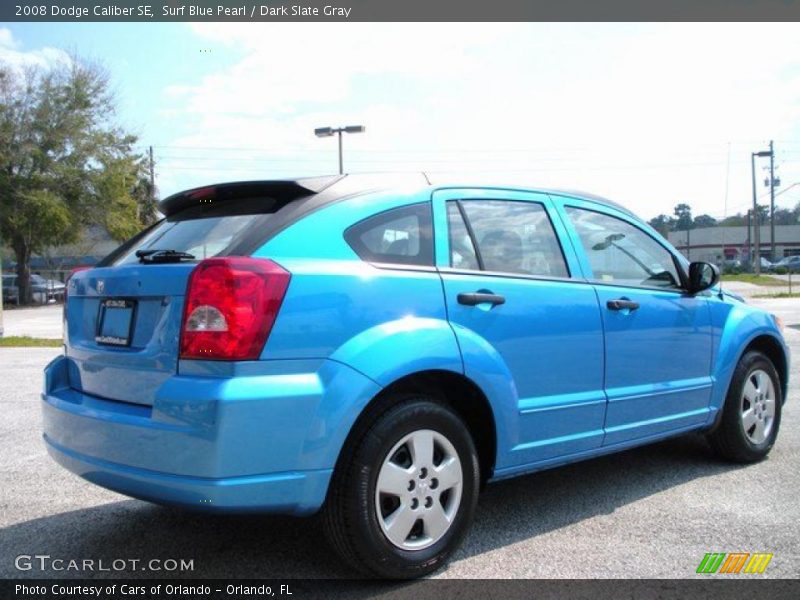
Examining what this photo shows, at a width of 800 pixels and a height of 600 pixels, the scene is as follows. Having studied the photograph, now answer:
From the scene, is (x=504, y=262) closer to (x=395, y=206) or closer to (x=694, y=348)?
(x=395, y=206)

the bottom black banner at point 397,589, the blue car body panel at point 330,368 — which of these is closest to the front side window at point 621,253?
the blue car body panel at point 330,368

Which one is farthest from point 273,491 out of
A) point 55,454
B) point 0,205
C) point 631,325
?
point 0,205

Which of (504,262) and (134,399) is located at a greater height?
(504,262)

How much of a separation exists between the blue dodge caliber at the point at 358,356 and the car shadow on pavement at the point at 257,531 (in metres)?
0.37

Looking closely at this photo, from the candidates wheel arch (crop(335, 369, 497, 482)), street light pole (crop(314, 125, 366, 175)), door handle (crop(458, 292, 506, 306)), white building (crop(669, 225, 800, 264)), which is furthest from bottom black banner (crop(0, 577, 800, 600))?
white building (crop(669, 225, 800, 264))

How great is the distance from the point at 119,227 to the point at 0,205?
16.3 ft

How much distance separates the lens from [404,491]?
3211 mm

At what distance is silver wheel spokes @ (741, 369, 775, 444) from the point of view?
516cm

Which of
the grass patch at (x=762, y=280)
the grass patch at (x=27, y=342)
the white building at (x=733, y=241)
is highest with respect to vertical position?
the white building at (x=733, y=241)

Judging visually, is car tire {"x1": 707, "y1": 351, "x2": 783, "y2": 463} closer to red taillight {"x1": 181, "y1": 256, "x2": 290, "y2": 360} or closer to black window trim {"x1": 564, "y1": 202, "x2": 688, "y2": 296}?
black window trim {"x1": 564, "y1": 202, "x2": 688, "y2": 296}

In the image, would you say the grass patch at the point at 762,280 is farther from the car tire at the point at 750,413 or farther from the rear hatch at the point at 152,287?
the rear hatch at the point at 152,287

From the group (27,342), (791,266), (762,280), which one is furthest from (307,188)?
(791,266)

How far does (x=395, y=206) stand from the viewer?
3.52m

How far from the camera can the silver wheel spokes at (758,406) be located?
516cm
